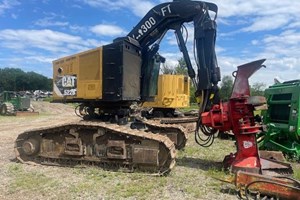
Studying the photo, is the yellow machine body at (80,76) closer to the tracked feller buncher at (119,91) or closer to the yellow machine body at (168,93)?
the tracked feller buncher at (119,91)

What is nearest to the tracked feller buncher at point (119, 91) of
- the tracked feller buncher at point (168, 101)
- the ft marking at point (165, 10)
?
the ft marking at point (165, 10)

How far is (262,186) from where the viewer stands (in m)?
5.55

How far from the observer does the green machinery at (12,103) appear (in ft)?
86.5

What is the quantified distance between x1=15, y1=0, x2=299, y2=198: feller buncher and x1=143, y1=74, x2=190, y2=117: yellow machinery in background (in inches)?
187

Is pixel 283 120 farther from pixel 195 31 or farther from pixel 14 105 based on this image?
pixel 14 105

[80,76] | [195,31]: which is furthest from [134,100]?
[195,31]

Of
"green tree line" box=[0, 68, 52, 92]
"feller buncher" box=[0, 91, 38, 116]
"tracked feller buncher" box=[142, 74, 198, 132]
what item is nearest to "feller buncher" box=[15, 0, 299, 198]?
"tracked feller buncher" box=[142, 74, 198, 132]

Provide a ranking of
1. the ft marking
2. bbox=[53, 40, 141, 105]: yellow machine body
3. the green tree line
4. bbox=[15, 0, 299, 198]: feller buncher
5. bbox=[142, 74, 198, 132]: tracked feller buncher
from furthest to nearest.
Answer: the green tree line
bbox=[142, 74, 198, 132]: tracked feller buncher
the ft marking
bbox=[53, 40, 141, 105]: yellow machine body
bbox=[15, 0, 299, 198]: feller buncher

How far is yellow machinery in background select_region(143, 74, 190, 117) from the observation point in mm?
14109

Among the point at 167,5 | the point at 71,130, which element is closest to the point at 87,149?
the point at 71,130

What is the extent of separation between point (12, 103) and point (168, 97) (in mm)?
17478

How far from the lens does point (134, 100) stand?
8562 mm

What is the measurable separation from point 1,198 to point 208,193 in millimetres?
3248

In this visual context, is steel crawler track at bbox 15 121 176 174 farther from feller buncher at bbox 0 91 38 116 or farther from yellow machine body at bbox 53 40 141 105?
feller buncher at bbox 0 91 38 116
